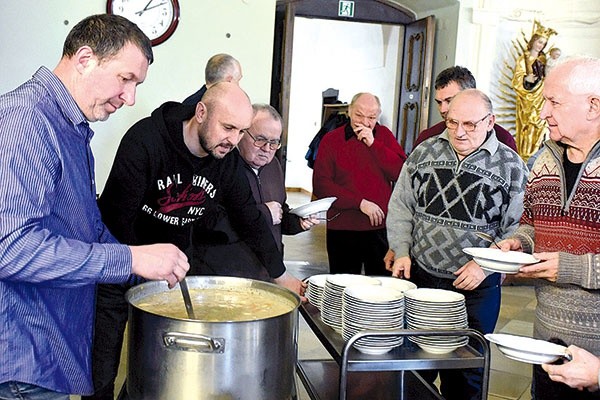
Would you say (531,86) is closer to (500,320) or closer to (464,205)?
(500,320)

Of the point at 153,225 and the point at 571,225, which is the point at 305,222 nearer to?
the point at 153,225

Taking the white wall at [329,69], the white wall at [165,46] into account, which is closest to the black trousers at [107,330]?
the white wall at [165,46]

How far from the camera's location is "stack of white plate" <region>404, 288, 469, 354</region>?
1884 millimetres

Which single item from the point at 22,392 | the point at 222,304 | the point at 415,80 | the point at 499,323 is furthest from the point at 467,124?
the point at 415,80

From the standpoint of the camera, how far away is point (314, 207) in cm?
272

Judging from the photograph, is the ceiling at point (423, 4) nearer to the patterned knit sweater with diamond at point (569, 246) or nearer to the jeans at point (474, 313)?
the jeans at point (474, 313)

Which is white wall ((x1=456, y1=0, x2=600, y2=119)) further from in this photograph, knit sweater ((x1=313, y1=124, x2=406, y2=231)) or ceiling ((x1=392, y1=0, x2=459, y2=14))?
knit sweater ((x1=313, y1=124, x2=406, y2=231))

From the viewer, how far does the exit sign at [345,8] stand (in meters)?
6.30

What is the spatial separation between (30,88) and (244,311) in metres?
0.79

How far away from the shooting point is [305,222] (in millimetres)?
2873

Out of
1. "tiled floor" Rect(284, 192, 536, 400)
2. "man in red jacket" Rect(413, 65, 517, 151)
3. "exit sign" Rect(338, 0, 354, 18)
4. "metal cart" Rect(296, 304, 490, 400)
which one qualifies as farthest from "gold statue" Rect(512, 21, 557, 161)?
"metal cart" Rect(296, 304, 490, 400)

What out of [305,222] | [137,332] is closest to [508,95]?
[305,222]

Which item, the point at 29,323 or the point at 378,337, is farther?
the point at 378,337

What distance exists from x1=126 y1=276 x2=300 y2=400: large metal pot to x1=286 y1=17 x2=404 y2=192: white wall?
24.0 feet
